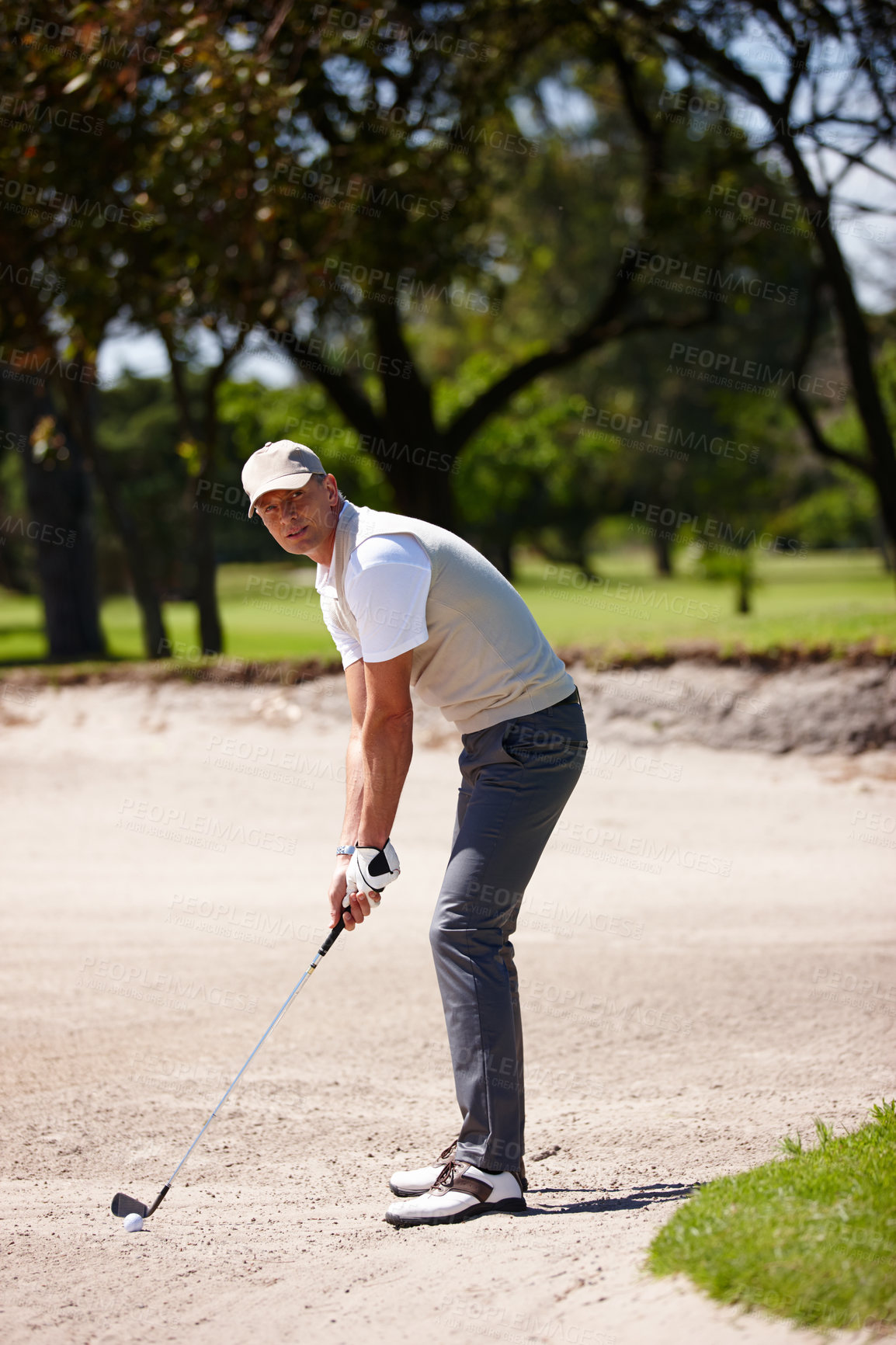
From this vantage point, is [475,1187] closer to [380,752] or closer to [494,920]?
[494,920]

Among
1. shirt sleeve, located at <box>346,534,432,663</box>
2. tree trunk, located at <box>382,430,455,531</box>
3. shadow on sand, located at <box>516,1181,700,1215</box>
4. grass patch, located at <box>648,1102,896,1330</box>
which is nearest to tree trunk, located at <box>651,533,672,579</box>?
tree trunk, located at <box>382,430,455,531</box>

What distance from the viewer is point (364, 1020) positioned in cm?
542

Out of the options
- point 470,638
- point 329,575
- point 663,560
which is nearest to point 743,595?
point 329,575

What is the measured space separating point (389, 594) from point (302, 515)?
42 cm

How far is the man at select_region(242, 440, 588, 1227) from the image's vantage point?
3424mm

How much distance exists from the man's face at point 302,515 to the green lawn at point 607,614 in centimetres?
691

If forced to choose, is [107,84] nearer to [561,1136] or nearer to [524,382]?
[524,382]

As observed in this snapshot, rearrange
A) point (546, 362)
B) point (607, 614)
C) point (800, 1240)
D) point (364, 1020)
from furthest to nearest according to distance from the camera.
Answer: point (607, 614)
point (546, 362)
point (364, 1020)
point (800, 1240)

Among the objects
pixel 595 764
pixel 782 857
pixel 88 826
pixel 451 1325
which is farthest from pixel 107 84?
pixel 451 1325

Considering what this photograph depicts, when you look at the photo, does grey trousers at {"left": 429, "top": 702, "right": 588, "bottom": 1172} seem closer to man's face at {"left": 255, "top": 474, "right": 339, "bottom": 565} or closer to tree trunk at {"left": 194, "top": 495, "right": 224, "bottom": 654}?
man's face at {"left": 255, "top": 474, "right": 339, "bottom": 565}

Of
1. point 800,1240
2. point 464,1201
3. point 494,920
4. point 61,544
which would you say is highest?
point 61,544

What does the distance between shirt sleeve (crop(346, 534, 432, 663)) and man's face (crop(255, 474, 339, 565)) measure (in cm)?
24

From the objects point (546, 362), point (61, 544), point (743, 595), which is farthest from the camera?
point (743, 595)

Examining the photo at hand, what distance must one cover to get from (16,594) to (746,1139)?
1637 inches
